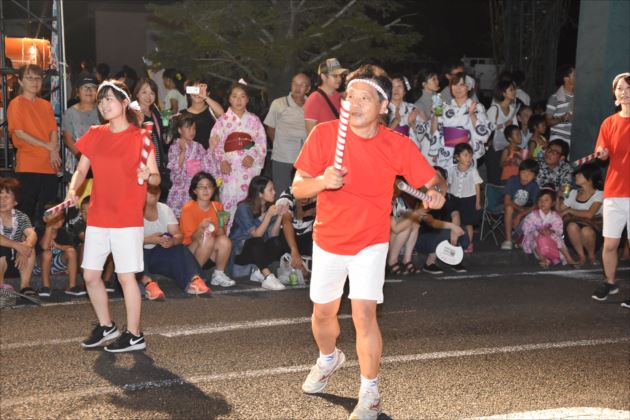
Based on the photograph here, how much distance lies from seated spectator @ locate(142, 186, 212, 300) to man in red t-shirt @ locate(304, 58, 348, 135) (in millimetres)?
1974

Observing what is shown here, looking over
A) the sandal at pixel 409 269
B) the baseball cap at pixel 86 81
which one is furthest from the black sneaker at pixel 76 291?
the sandal at pixel 409 269

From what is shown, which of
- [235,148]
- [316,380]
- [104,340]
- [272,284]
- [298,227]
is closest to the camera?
[316,380]

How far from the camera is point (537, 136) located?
44.9ft

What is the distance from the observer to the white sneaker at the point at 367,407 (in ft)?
17.7

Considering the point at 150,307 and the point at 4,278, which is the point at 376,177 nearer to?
the point at 150,307

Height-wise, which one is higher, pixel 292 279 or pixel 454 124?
pixel 454 124

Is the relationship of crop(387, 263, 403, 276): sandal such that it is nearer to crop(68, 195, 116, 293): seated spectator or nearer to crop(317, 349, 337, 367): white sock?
crop(68, 195, 116, 293): seated spectator

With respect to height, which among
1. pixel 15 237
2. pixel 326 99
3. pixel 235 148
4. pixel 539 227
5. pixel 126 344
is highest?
pixel 326 99

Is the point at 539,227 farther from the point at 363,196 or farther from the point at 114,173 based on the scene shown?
the point at 363,196

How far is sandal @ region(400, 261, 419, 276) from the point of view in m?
10.6

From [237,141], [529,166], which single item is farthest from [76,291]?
[529,166]

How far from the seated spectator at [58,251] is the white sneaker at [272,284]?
→ 1.90 meters

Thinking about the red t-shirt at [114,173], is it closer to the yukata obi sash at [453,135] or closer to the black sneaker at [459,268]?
the black sneaker at [459,268]

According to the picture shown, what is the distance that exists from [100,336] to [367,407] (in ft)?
8.40
